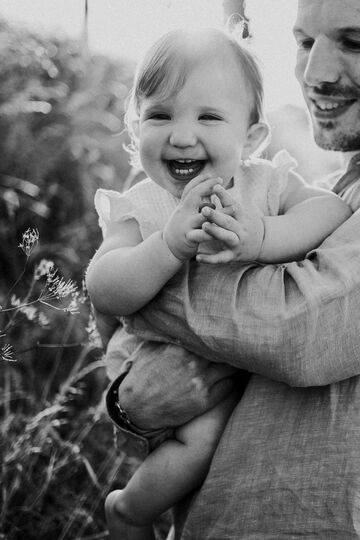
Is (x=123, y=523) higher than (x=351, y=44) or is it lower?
lower

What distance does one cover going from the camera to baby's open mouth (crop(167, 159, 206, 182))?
1834 mm

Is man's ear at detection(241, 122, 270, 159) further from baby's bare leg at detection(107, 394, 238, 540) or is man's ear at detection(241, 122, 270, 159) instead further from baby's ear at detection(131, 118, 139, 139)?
baby's bare leg at detection(107, 394, 238, 540)

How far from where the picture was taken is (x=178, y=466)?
6.00ft

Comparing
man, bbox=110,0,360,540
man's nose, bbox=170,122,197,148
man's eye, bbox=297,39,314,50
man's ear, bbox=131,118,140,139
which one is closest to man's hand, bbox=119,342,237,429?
man, bbox=110,0,360,540

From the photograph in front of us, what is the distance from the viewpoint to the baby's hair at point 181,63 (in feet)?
5.92

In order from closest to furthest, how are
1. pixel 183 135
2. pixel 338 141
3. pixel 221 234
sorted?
pixel 221 234 → pixel 183 135 → pixel 338 141

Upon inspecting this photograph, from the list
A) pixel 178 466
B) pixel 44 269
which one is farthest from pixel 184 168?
pixel 178 466

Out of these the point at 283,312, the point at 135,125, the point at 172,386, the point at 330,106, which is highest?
the point at 330,106

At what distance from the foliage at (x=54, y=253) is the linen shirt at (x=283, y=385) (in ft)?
3.75

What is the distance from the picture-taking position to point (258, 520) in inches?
65.5

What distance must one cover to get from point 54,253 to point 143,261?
223cm

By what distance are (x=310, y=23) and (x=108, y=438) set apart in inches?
85.7

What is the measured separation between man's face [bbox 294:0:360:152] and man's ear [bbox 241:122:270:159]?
221mm

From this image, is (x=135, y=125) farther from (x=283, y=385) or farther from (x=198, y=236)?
(x=283, y=385)
